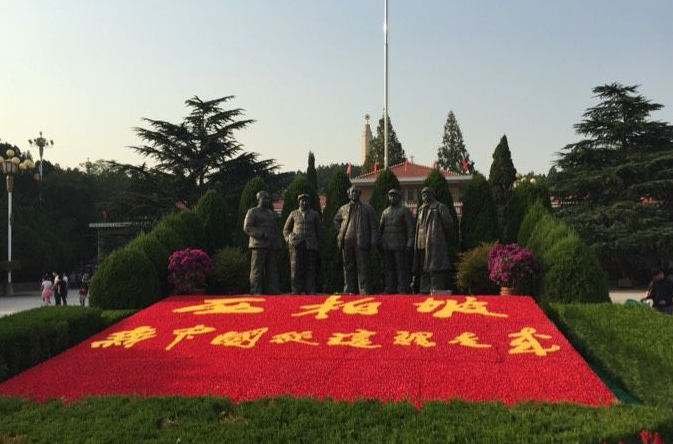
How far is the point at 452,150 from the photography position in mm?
47375

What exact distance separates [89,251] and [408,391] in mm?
35361

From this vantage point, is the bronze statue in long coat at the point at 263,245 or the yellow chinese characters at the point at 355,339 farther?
the bronze statue in long coat at the point at 263,245

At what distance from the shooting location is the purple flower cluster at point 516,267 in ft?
27.9

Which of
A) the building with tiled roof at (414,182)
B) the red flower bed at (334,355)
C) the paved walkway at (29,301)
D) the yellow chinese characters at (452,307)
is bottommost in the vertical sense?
the paved walkway at (29,301)

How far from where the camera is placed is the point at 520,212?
452 inches

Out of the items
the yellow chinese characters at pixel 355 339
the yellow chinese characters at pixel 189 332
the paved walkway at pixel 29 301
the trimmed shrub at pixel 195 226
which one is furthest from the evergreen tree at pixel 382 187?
the paved walkway at pixel 29 301

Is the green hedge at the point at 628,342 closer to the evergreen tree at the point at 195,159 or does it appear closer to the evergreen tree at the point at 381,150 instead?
the evergreen tree at the point at 195,159

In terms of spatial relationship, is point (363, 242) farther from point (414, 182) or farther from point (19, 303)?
point (414, 182)

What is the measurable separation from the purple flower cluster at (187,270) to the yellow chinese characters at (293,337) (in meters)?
3.12

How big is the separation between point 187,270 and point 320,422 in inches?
243

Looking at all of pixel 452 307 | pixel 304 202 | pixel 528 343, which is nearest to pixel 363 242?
pixel 304 202

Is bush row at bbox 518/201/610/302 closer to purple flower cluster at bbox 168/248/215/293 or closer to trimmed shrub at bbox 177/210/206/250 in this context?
purple flower cluster at bbox 168/248/215/293

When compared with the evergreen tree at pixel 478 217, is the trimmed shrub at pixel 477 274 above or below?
below

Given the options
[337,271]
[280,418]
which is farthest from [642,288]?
[280,418]
